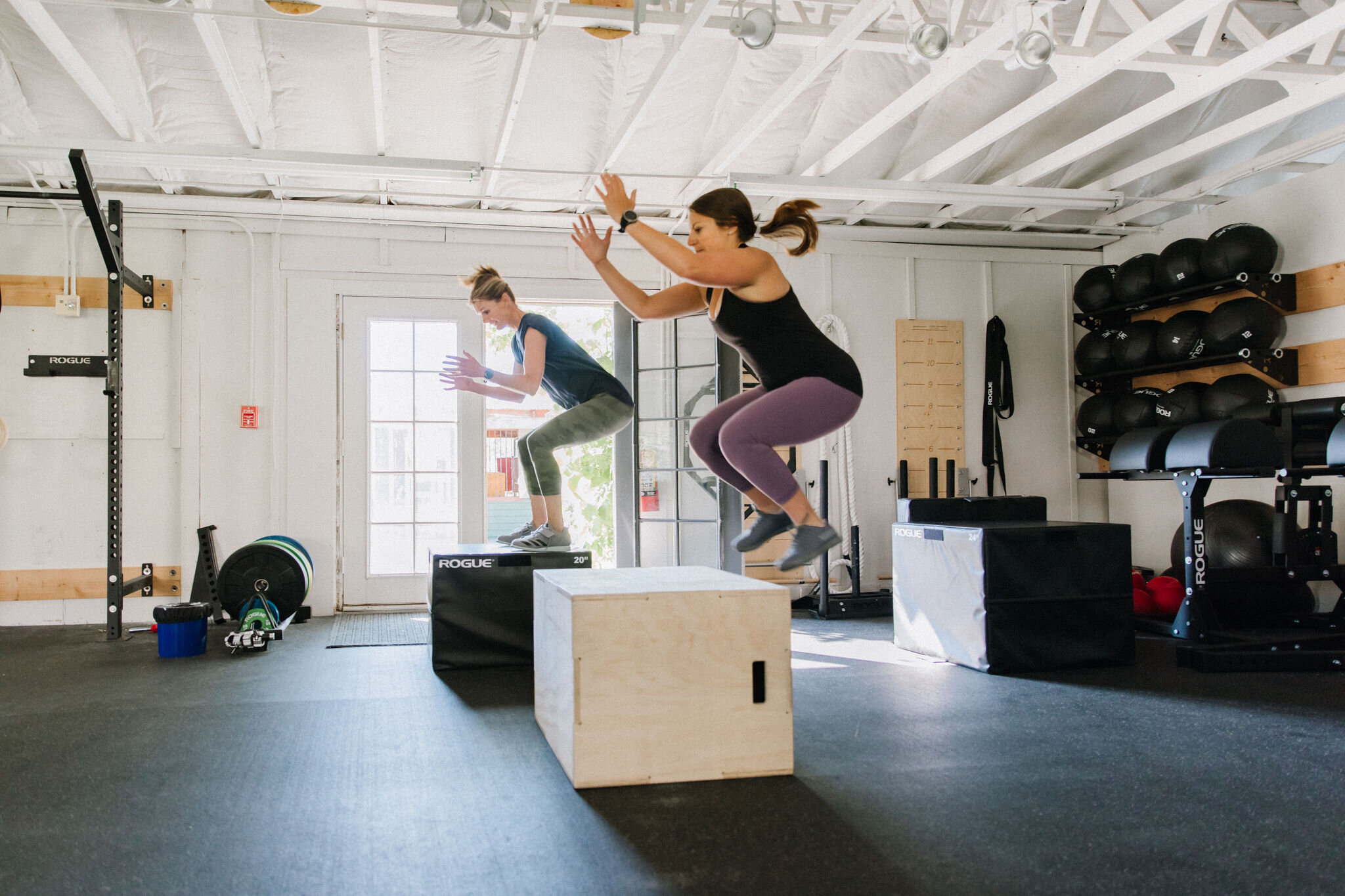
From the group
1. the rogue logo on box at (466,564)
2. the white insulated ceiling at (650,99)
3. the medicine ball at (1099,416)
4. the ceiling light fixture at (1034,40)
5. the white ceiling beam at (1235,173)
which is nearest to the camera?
the ceiling light fixture at (1034,40)

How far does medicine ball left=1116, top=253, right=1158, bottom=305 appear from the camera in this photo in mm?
6574

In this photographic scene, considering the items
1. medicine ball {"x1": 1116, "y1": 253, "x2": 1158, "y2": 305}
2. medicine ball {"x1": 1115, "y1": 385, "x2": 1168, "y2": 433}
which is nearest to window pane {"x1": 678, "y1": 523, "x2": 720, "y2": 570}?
medicine ball {"x1": 1115, "y1": 385, "x2": 1168, "y2": 433}

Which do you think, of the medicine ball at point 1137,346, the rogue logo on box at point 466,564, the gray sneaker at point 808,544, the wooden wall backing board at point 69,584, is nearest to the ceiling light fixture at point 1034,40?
the gray sneaker at point 808,544

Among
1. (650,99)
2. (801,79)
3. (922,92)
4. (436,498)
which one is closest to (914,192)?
(922,92)

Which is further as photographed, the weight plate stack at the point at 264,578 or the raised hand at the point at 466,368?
the weight plate stack at the point at 264,578

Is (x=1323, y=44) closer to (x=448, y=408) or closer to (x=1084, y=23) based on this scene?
(x=1084, y=23)

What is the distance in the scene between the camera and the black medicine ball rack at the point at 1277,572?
180 inches

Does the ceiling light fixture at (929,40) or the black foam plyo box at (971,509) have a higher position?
the ceiling light fixture at (929,40)

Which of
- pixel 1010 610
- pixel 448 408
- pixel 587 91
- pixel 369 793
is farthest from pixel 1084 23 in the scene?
pixel 448 408

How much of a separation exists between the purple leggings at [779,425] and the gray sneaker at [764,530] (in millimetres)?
83

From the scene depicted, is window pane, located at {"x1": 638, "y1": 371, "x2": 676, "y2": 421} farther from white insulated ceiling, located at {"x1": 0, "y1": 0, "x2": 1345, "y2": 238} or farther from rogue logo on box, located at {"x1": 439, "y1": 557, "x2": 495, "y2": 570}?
rogue logo on box, located at {"x1": 439, "y1": 557, "x2": 495, "y2": 570}

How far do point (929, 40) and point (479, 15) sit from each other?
69.1 inches

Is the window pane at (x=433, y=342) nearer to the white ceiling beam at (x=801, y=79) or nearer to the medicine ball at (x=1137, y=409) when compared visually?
the white ceiling beam at (x=801, y=79)

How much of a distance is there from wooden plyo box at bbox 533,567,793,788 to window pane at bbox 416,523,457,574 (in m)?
3.91
